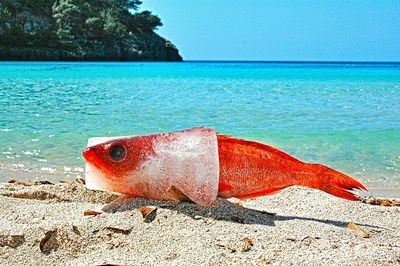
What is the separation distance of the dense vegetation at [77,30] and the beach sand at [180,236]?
60708 mm

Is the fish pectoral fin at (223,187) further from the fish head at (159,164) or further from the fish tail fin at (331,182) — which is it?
the fish tail fin at (331,182)

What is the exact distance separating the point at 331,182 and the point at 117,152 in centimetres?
110

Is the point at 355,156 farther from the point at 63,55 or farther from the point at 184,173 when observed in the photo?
the point at 63,55

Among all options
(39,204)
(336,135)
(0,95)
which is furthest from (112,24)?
(39,204)

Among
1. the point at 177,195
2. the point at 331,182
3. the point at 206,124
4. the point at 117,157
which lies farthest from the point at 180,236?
the point at 206,124

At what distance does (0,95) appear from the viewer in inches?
600

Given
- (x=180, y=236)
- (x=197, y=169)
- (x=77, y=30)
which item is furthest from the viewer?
(x=77, y=30)

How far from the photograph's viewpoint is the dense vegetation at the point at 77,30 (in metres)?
63.2

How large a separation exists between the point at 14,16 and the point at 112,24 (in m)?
13.4

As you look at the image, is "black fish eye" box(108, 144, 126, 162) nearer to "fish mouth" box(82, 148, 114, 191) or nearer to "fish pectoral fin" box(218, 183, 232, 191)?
"fish mouth" box(82, 148, 114, 191)

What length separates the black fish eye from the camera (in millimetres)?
2785

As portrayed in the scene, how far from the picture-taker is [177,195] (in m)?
2.78

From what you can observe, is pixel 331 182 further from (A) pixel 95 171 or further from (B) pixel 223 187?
(A) pixel 95 171

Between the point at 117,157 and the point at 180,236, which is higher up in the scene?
the point at 117,157
